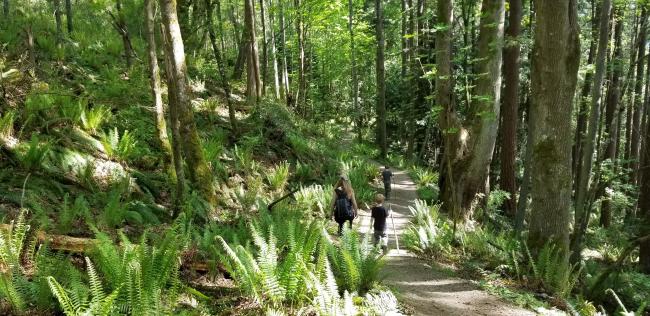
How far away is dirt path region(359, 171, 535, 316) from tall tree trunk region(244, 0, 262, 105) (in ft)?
28.1

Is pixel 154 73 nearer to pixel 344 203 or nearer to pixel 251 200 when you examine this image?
pixel 251 200

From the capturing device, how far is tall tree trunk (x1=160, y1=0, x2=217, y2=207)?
262 inches

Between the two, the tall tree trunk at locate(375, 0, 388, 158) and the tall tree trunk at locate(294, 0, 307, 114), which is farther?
the tall tree trunk at locate(375, 0, 388, 158)

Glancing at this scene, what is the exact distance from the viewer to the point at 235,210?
27.8 ft

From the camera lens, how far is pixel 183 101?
695 centimetres

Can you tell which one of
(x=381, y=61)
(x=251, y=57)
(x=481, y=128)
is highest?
(x=381, y=61)

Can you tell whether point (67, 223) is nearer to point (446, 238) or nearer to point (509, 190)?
point (446, 238)

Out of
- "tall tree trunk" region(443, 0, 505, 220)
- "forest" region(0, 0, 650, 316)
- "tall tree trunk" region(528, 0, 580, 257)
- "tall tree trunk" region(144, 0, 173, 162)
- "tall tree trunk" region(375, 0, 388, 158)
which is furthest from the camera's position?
"tall tree trunk" region(375, 0, 388, 158)

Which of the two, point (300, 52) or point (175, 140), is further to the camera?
point (300, 52)

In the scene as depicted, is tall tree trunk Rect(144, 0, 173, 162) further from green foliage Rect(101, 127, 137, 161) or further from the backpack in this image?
the backpack

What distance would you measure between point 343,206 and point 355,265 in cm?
296

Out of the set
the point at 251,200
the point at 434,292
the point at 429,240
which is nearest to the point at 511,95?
the point at 429,240

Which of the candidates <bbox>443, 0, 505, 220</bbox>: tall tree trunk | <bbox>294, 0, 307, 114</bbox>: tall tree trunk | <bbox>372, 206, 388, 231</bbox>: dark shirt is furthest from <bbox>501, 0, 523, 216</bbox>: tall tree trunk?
<bbox>294, 0, 307, 114</bbox>: tall tree trunk

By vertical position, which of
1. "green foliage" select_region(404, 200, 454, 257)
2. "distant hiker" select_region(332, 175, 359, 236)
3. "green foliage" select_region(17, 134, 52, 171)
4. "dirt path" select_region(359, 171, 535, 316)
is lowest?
"dirt path" select_region(359, 171, 535, 316)
